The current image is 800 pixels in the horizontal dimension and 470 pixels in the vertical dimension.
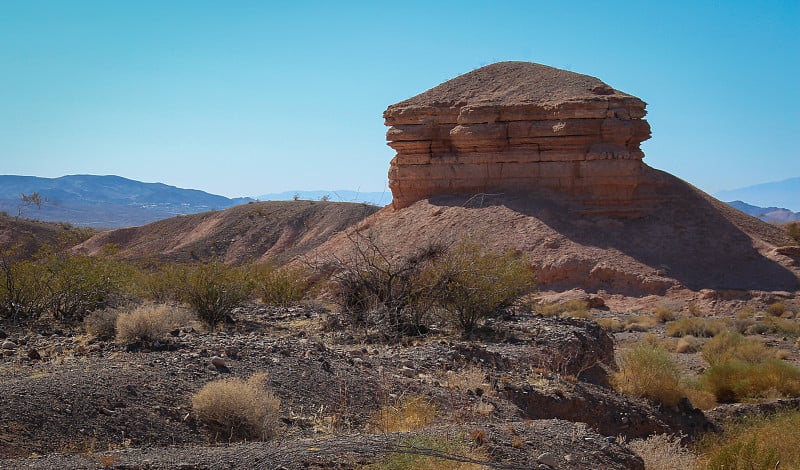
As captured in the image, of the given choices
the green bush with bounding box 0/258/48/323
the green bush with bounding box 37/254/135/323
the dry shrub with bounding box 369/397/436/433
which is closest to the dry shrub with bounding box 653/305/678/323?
the green bush with bounding box 37/254/135/323

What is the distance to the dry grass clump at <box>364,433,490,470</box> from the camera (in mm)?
6109

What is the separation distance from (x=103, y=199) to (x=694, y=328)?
548 feet

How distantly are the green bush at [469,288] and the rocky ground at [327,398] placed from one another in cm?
40

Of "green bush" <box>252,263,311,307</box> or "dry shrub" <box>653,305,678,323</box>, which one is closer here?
"green bush" <box>252,263,311,307</box>

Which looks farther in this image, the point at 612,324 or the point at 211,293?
the point at 612,324

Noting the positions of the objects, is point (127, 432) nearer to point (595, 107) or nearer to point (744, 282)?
point (744, 282)

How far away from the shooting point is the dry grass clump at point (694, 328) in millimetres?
21203

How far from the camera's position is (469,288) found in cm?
1454

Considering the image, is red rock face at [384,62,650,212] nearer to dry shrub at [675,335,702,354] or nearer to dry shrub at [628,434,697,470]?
dry shrub at [675,335,702,354]

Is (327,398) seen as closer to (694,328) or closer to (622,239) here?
(694,328)

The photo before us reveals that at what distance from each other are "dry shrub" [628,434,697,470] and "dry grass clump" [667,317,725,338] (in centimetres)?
1180

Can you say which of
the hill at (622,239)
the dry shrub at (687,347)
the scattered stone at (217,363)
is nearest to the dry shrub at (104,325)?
the scattered stone at (217,363)

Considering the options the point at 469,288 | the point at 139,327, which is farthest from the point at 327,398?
the point at 469,288

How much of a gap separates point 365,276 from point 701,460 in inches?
281
